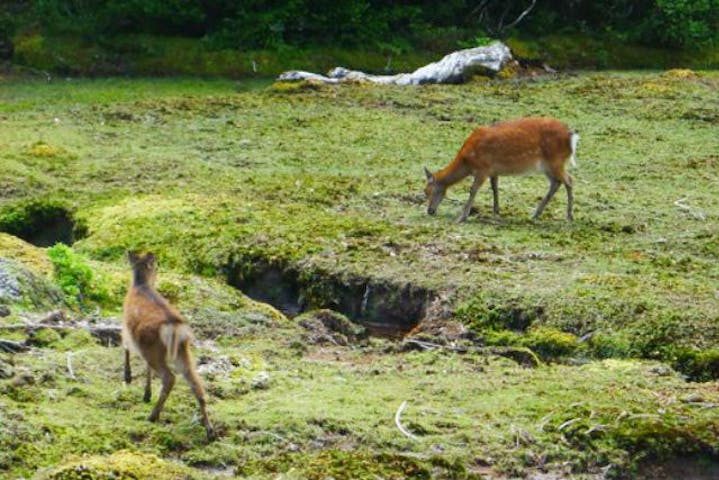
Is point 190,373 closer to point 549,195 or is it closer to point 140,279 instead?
point 140,279

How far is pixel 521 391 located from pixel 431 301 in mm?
2627

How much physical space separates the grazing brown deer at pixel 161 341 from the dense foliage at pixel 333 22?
17.7 m

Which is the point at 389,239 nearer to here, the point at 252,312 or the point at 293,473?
the point at 252,312

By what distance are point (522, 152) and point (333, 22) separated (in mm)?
12227

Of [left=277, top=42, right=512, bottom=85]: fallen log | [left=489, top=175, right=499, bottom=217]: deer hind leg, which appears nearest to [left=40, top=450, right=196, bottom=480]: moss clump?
[left=489, top=175, right=499, bottom=217]: deer hind leg

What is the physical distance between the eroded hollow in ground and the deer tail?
4.18m

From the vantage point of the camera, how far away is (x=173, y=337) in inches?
295

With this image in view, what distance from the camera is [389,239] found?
42.5 ft

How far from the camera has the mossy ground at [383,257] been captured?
26.1ft

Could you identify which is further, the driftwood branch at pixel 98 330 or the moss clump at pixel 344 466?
the driftwood branch at pixel 98 330

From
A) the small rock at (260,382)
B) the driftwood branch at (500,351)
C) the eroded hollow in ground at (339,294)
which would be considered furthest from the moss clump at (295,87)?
the small rock at (260,382)

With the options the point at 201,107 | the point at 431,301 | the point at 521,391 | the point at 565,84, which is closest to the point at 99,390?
the point at 521,391

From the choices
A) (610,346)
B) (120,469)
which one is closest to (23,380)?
(120,469)

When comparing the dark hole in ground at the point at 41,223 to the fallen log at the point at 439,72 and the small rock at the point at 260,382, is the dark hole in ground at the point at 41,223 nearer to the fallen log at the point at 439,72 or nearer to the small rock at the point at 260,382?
the small rock at the point at 260,382
